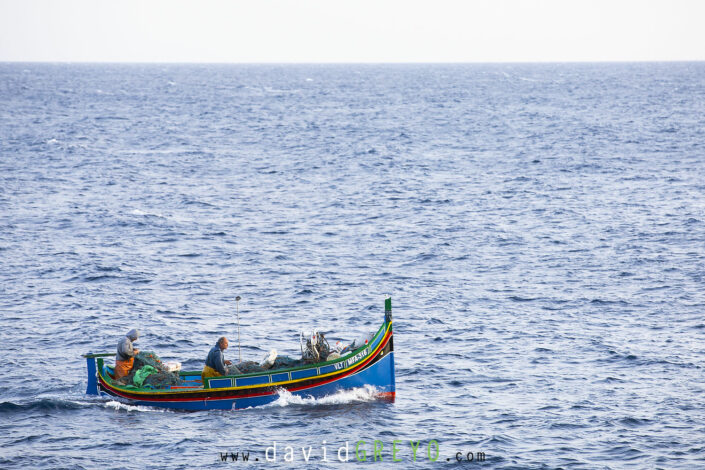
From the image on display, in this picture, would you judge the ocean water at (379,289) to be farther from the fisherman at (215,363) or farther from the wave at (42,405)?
the fisherman at (215,363)

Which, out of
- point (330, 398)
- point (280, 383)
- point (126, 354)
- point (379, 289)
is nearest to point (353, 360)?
point (330, 398)

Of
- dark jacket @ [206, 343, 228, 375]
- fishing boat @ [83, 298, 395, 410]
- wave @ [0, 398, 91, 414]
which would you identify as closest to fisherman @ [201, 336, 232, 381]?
dark jacket @ [206, 343, 228, 375]

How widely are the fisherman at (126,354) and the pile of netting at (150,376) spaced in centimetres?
16

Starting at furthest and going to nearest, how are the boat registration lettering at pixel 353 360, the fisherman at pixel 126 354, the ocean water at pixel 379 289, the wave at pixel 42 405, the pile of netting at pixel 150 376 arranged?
the fisherman at pixel 126 354 < the pile of netting at pixel 150 376 < the wave at pixel 42 405 < the boat registration lettering at pixel 353 360 < the ocean water at pixel 379 289

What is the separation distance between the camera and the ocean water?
25.2 meters

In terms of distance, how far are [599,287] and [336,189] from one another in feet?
102

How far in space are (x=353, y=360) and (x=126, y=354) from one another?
23.9ft

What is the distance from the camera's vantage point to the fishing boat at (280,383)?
86.8 ft

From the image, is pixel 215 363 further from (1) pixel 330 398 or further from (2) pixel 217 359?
(1) pixel 330 398

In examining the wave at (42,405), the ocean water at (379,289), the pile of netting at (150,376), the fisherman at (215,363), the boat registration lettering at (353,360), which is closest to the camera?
the ocean water at (379,289)

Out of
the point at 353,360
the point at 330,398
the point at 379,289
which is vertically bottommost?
the point at 330,398

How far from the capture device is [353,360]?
87.5 feet

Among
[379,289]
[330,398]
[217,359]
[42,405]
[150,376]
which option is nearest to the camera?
[217,359]

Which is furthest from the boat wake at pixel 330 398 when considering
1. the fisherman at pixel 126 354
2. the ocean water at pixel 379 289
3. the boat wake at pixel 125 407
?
the fisherman at pixel 126 354
